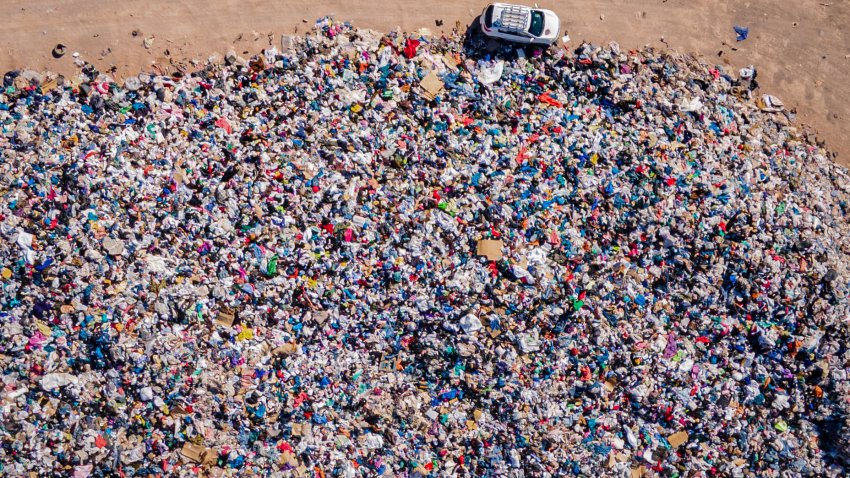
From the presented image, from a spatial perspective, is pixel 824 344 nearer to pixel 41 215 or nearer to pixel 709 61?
pixel 709 61

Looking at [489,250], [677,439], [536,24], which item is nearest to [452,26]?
[536,24]

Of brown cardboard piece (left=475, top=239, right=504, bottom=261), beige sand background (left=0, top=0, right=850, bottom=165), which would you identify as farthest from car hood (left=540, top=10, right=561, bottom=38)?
brown cardboard piece (left=475, top=239, right=504, bottom=261)

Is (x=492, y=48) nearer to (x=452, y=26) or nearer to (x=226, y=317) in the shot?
(x=452, y=26)

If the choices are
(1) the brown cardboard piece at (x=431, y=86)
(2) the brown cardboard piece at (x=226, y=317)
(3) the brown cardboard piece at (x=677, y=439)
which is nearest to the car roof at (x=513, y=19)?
(1) the brown cardboard piece at (x=431, y=86)

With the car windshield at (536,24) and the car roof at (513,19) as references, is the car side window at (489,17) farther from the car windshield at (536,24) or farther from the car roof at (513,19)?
the car windshield at (536,24)

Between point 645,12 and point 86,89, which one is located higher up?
point 645,12

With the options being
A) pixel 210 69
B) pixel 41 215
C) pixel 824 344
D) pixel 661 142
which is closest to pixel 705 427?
pixel 824 344

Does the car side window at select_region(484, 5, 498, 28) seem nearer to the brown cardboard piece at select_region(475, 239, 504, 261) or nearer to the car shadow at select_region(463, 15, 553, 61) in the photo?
the car shadow at select_region(463, 15, 553, 61)
